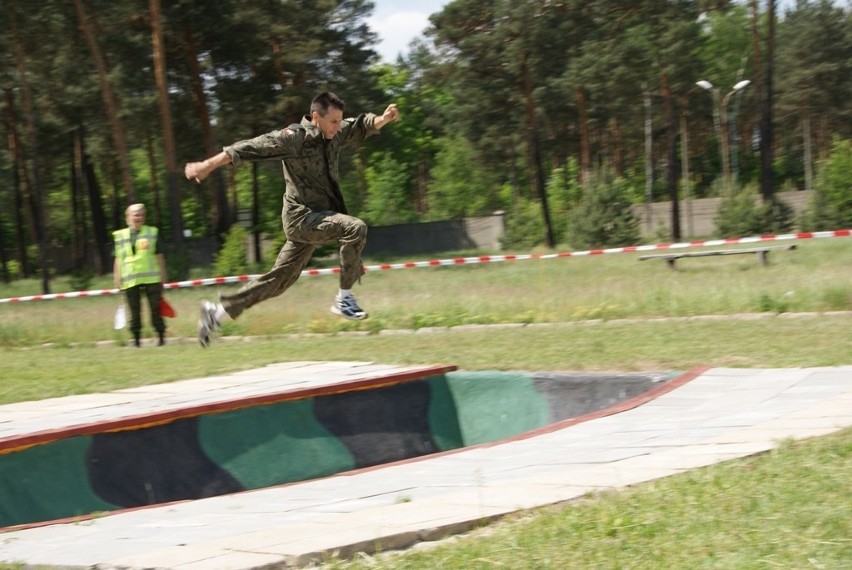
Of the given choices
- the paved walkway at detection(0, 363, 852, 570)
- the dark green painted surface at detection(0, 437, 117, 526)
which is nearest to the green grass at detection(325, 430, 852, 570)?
the paved walkway at detection(0, 363, 852, 570)

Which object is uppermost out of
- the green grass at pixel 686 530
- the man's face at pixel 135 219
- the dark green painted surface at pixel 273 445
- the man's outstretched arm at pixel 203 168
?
the man's outstretched arm at pixel 203 168

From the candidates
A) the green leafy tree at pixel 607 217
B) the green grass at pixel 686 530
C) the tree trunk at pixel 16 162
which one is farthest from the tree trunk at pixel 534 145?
the green grass at pixel 686 530

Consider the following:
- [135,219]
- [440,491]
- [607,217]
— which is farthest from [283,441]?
[607,217]

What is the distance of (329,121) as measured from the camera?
8.70m

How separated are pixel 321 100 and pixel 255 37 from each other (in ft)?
100

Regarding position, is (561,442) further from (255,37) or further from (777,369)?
(255,37)

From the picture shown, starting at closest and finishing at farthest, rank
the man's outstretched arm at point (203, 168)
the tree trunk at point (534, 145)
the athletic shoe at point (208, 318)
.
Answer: the man's outstretched arm at point (203, 168), the athletic shoe at point (208, 318), the tree trunk at point (534, 145)

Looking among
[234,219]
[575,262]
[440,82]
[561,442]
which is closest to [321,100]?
[561,442]

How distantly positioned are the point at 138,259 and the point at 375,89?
92.2 ft

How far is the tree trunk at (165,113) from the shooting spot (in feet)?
110

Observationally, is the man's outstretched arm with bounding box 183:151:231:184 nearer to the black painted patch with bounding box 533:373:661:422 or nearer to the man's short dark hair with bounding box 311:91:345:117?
the man's short dark hair with bounding box 311:91:345:117

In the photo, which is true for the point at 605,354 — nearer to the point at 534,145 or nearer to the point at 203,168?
the point at 203,168

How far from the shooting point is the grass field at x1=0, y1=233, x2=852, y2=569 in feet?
12.8

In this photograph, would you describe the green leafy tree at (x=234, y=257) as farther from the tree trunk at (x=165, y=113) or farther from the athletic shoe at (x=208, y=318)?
the athletic shoe at (x=208, y=318)
